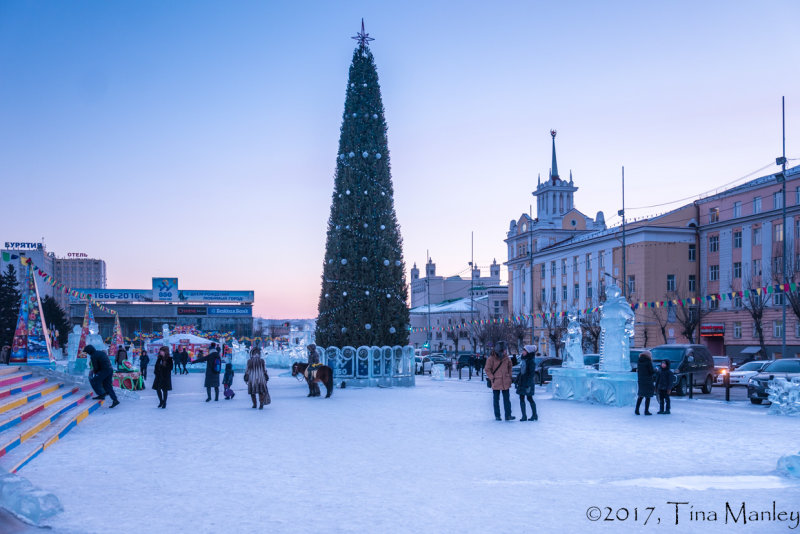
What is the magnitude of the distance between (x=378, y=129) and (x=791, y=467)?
22239 mm

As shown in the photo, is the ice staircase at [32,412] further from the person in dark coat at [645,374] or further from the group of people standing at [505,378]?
the person in dark coat at [645,374]

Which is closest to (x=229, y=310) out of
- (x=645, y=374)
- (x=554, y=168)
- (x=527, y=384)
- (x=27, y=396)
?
(x=554, y=168)

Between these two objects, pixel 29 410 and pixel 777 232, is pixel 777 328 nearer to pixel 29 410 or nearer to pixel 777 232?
pixel 777 232

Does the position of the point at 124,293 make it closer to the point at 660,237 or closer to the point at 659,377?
the point at 660,237

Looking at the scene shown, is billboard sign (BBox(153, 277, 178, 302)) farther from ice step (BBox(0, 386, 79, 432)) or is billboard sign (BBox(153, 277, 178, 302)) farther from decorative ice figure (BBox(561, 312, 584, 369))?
decorative ice figure (BBox(561, 312, 584, 369))

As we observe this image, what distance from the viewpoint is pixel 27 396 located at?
15.4 m

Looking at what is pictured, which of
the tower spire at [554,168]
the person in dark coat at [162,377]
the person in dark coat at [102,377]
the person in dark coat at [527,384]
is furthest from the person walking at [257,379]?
the tower spire at [554,168]

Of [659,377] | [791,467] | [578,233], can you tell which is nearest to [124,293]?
[578,233]

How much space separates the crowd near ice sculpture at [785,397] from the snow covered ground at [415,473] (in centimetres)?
164

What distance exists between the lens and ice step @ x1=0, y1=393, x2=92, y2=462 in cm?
1040

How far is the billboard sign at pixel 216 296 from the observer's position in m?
113

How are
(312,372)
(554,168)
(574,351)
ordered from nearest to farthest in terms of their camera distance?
(574,351) → (312,372) → (554,168)

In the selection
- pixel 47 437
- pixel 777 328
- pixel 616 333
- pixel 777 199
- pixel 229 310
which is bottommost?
pixel 47 437

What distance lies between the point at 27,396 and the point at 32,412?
1.70 meters
